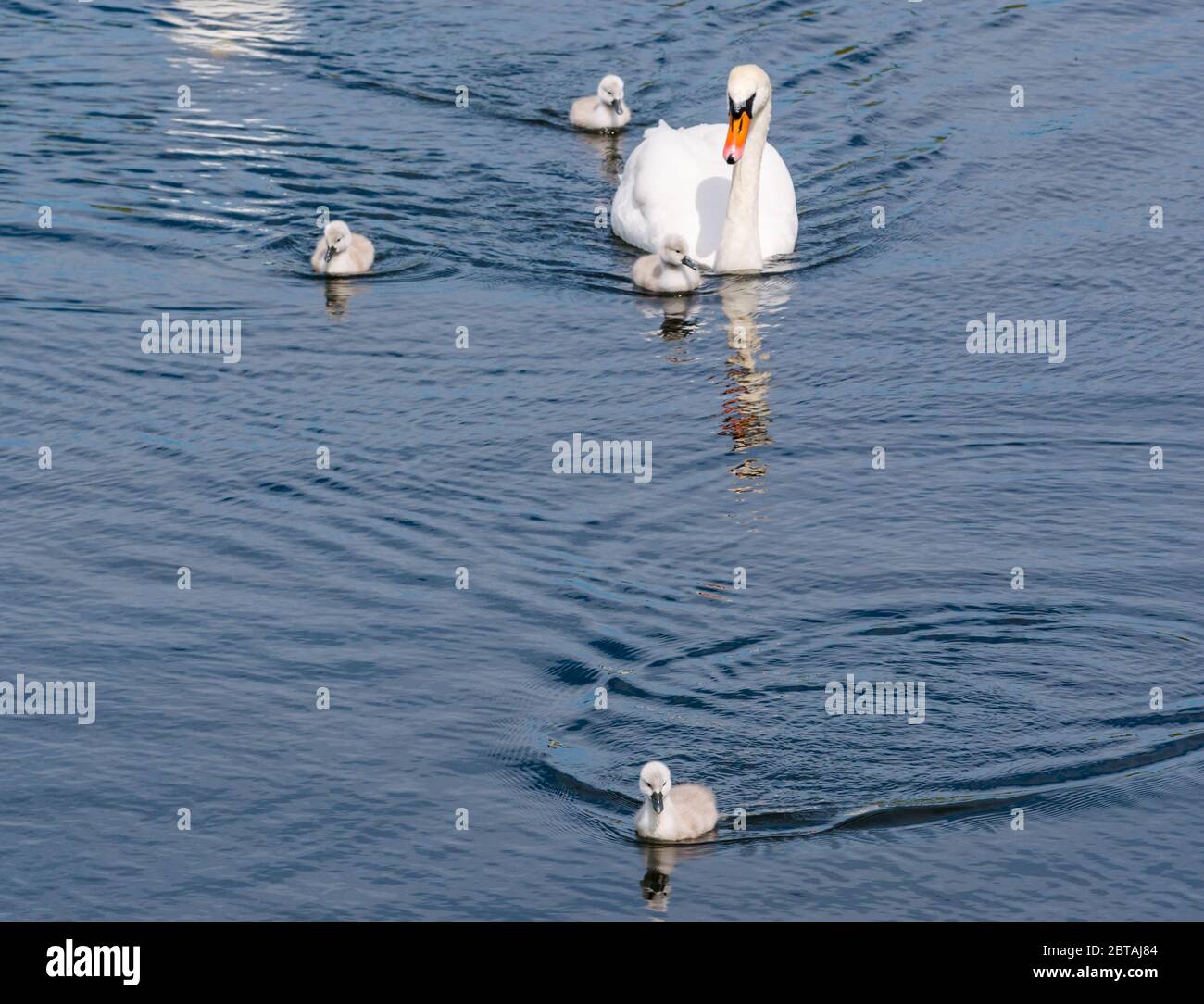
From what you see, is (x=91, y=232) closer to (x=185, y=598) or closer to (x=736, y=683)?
(x=185, y=598)

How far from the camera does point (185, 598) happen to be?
17359 millimetres

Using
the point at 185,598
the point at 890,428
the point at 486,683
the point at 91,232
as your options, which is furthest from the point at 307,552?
the point at 91,232

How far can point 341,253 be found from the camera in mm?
24047

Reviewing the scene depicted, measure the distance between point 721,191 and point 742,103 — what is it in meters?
1.19

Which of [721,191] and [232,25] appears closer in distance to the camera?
[721,191]

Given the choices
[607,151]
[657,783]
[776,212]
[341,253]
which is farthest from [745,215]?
[657,783]

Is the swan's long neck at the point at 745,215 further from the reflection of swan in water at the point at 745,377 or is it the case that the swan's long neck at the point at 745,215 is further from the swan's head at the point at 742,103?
the reflection of swan in water at the point at 745,377

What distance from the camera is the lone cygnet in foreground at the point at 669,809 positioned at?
1406cm

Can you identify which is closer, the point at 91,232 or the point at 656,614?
the point at 656,614

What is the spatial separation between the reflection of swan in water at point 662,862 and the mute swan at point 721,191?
1155 centimetres

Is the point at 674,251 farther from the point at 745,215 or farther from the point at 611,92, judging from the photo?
the point at 611,92

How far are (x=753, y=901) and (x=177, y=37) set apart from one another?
2148cm

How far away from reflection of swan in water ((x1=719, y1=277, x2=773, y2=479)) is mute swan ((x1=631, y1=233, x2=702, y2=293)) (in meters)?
0.45

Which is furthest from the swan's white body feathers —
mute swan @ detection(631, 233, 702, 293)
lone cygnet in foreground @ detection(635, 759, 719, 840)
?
mute swan @ detection(631, 233, 702, 293)
